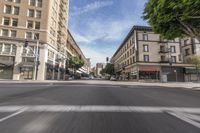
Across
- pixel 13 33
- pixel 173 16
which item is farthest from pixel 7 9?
pixel 173 16

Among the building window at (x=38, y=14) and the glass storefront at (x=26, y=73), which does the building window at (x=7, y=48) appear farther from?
the building window at (x=38, y=14)

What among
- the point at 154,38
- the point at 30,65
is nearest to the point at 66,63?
the point at 30,65

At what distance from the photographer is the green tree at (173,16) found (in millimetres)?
13188

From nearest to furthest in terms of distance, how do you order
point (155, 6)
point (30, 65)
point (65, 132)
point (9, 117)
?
point (65, 132)
point (9, 117)
point (155, 6)
point (30, 65)

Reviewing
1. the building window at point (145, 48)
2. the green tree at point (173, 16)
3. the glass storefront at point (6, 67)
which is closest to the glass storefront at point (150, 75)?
the building window at point (145, 48)

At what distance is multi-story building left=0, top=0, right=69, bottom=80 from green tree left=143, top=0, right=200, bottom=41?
2539 cm

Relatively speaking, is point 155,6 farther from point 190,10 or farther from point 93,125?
point 93,125

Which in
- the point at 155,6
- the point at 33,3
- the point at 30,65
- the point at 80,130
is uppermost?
the point at 33,3

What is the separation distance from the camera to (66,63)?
57719mm

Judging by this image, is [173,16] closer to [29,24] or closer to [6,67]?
[29,24]

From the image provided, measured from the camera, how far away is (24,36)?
3619 centimetres

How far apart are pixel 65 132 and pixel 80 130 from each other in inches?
12.6

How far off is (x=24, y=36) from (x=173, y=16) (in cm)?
3310

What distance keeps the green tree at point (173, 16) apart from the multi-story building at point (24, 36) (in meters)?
25.4
